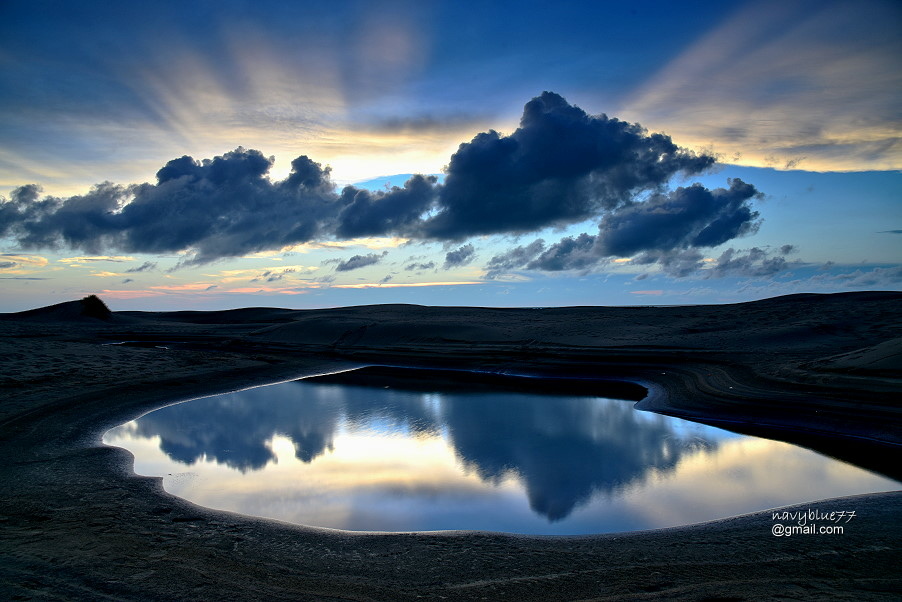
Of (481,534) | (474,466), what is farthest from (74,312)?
(481,534)

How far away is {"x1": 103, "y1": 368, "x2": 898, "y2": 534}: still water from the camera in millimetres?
8055

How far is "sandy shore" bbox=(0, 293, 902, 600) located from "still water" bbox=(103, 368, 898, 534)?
82 cm

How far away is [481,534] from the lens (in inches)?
261

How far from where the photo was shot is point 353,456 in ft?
37.8

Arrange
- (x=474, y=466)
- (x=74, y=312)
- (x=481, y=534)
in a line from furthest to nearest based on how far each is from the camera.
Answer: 1. (x=74, y=312)
2. (x=474, y=466)
3. (x=481, y=534)

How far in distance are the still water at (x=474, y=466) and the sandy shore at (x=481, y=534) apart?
82cm

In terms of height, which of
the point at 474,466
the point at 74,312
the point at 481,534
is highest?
the point at 74,312

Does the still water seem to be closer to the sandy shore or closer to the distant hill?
the sandy shore

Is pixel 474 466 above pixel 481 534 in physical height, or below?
below

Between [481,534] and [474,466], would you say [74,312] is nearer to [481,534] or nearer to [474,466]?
[474,466]

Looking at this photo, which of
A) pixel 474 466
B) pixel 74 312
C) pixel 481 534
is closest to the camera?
pixel 481 534

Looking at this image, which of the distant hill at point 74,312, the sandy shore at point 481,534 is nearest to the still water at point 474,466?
the sandy shore at point 481,534

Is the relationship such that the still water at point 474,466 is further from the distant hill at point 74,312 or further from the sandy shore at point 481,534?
the distant hill at point 74,312

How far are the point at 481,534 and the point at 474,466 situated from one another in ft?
13.1
